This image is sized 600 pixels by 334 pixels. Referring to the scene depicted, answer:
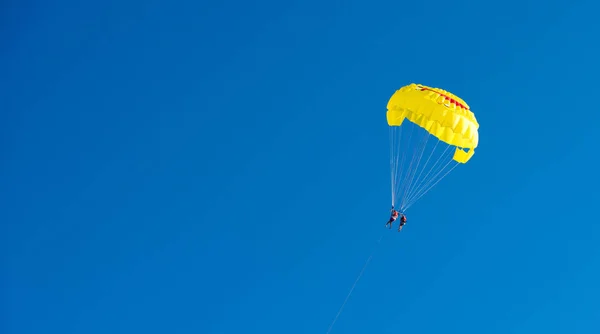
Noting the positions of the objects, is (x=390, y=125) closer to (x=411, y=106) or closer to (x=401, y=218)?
(x=411, y=106)

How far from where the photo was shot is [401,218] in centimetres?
2878

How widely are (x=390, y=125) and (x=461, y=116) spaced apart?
2150 mm

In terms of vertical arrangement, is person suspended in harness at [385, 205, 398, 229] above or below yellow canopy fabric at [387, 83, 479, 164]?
below

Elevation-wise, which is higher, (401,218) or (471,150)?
(471,150)

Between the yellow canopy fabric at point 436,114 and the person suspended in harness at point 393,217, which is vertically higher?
the yellow canopy fabric at point 436,114

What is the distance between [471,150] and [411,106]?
9.21 feet

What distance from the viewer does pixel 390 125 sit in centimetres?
2798

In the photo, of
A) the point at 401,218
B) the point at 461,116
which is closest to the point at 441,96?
the point at 461,116

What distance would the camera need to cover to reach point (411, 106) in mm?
27078

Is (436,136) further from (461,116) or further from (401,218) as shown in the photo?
(401,218)

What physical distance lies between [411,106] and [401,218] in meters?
3.71

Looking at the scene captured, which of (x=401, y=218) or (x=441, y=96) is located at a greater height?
(x=441, y=96)

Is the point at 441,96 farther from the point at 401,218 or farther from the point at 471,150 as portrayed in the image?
the point at 401,218

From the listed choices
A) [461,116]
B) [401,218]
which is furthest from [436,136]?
[401,218]
